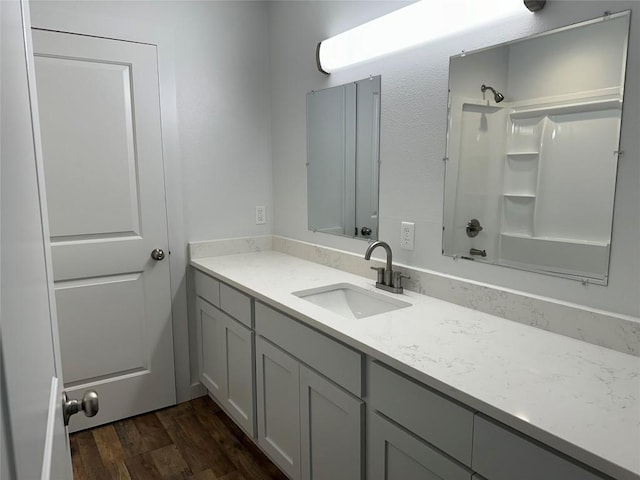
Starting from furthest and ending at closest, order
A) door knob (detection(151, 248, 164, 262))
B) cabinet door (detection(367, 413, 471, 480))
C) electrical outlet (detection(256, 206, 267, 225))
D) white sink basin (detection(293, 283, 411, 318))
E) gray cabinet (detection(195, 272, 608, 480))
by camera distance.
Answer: electrical outlet (detection(256, 206, 267, 225)), door knob (detection(151, 248, 164, 262)), white sink basin (detection(293, 283, 411, 318)), cabinet door (detection(367, 413, 471, 480)), gray cabinet (detection(195, 272, 608, 480))

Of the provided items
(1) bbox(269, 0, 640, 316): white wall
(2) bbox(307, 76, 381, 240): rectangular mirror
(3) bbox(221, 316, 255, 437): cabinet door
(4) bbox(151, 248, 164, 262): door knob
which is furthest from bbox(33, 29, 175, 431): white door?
(2) bbox(307, 76, 381, 240): rectangular mirror

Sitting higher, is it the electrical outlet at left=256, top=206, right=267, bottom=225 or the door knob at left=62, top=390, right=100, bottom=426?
the electrical outlet at left=256, top=206, right=267, bottom=225

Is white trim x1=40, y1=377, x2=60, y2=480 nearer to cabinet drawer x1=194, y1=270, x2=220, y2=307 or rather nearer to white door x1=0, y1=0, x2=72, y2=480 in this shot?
white door x1=0, y1=0, x2=72, y2=480

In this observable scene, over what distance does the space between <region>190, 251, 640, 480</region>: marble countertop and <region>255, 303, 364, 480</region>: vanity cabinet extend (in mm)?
93

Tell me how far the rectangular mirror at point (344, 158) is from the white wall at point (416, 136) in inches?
2.2

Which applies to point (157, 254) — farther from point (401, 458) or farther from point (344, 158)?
point (401, 458)

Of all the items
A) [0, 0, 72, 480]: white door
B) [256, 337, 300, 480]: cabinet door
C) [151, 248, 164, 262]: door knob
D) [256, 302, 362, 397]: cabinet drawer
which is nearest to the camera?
[0, 0, 72, 480]: white door

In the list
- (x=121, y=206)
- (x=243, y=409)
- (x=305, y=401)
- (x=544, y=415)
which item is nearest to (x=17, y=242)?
(x=544, y=415)

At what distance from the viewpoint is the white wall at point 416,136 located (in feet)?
3.99

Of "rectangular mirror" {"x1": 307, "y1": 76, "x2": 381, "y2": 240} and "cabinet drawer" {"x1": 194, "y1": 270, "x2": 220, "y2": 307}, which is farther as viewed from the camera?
"cabinet drawer" {"x1": 194, "y1": 270, "x2": 220, "y2": 307}

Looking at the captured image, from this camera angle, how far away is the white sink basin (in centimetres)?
185

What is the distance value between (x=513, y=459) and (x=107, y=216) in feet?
6.86

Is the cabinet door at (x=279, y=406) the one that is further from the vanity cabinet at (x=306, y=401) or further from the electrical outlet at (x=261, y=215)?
the electrical outlet at (x=261, y=215)

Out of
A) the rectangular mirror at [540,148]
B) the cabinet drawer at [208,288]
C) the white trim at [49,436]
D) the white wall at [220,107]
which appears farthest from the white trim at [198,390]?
the white trim at [49,436]
